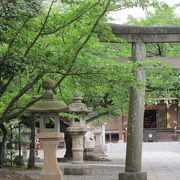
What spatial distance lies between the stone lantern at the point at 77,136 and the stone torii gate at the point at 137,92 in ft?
10.3

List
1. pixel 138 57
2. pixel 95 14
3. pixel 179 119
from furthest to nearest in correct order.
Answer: pixel 179 119, pixel 138 57, pixel 95 14

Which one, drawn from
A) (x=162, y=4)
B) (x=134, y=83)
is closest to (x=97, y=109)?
(x=134, y=83)

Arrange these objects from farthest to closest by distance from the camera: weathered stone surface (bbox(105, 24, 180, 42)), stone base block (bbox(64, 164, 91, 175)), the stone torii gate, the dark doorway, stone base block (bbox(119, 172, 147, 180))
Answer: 1. the dark doorway
2. stone base block (bbox(64, 164, 91, 175))
3. weathered stone surface (bbox(105, 24, 180, 42))
4. the stone torii gate
5. stone base block (bbox(119, 172, 147, 180))

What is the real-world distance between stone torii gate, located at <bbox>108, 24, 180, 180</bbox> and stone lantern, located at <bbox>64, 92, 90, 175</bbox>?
10.3 ft

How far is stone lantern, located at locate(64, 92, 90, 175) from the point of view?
1526 centimetres

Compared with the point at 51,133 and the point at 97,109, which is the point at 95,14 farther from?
the point at 97,109

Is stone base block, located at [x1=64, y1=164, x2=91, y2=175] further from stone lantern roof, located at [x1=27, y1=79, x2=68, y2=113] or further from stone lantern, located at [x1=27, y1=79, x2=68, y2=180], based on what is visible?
stone lantern roof, located at [x1=27, y1=79, x2=68, y2=113]

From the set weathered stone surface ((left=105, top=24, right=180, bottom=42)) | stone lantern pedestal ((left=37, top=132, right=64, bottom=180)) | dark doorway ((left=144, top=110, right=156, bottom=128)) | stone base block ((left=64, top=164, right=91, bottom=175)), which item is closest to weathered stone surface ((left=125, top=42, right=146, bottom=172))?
weathered stone surface ((left=105, top=24, right=180, bottom=42))

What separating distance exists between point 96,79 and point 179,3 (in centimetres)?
1776

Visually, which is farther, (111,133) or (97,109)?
(111,133)

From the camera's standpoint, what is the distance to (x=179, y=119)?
39438 millimetres

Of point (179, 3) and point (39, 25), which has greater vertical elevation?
point (179, 3)

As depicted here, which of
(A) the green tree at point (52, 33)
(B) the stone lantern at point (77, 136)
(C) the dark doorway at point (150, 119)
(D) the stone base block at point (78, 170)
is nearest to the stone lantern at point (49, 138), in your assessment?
(A) the green tree at point (52, 33)

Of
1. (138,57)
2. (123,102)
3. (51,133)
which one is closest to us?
(51,133)
